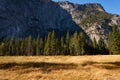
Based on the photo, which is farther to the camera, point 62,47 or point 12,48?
point 12,48

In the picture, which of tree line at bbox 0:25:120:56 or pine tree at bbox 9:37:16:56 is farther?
pine tree at bbox 9:37:16:56

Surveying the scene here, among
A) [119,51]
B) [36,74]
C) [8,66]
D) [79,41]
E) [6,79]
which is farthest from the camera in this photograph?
[79,41]

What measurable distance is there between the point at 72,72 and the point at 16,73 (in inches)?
289

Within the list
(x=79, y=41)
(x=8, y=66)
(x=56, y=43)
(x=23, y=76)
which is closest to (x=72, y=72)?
(x=23, y=76)

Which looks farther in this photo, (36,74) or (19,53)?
(19,53)

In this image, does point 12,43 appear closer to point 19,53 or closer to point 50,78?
point 19,53

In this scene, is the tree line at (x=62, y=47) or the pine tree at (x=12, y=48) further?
the pine tree at (x=12, y=48)

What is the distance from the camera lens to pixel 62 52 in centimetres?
14300

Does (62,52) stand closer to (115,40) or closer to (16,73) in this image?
(115,40)

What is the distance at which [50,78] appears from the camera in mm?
26547

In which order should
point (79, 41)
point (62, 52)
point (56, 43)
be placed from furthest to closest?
point (62, 52) → point (56, 43) → point (79, 41)

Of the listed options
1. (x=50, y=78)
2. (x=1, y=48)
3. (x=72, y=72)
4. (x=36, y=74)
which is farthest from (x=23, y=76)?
(x=1, y=48)

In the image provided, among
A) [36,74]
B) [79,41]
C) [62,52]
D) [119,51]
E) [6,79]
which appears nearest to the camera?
[6,79]

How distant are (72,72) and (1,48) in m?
115
